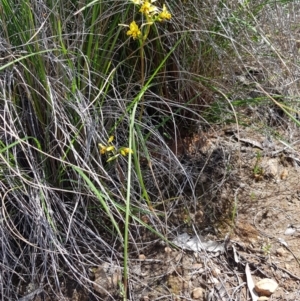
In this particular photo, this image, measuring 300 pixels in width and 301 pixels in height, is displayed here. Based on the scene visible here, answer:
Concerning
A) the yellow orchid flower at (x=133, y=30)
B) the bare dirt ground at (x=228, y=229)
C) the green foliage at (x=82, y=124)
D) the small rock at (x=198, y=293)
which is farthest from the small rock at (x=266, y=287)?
the yellow orchid flower at (x=133, y=30)

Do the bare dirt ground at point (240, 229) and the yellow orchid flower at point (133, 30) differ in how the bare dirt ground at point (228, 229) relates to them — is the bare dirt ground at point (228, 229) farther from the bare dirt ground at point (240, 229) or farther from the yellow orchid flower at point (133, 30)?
the yellow orchid flower at point (133, 30)

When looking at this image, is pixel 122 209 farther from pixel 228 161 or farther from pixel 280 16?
pixel 280 16

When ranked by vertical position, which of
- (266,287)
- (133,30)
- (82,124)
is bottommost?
(266,287)

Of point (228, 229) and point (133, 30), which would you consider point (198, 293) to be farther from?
point (133, 30)

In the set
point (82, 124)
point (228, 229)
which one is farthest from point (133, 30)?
point (228, 229)

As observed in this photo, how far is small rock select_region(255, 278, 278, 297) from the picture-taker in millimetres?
1487

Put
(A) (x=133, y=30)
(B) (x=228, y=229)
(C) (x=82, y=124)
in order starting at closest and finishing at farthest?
(A) (x=133, y=30) < (C) (x=82, y=124) < (B) (x=228, y=229)

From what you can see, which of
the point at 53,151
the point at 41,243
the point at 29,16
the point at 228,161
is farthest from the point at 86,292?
the point at 29,16

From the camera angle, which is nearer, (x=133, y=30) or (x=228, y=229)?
(x=133, y=30)

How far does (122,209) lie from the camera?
141 cm

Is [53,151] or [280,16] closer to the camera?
[53,151]

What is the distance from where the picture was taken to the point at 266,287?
1492 millimetres

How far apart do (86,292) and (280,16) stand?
1.01m

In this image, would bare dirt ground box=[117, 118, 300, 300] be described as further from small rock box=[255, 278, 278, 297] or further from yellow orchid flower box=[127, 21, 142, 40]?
yellow orchid flower box=[127, 21, 142, 40]
